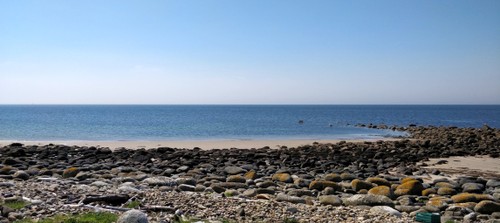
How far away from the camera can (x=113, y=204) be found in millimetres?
8680

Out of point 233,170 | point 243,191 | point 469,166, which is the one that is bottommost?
point 469,166

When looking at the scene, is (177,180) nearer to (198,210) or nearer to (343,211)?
(198,210)

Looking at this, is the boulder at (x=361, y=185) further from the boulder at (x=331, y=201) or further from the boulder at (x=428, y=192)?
the boulder at (x=331, y=201)

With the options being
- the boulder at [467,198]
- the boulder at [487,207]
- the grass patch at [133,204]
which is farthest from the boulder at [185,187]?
the boulder at [487,207]

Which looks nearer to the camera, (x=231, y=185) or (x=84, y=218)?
(x=84, y=218)

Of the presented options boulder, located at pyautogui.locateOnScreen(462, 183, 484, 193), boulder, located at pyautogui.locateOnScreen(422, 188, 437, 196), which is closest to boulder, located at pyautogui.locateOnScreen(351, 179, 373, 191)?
boulder, located at pyautogui.locateOnScreen(422, 188, 437, 196)

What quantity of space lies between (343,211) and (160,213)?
3814mm

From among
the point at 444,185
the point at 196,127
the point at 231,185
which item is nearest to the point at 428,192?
the point at 444,185

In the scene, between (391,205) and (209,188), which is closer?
(391,205)

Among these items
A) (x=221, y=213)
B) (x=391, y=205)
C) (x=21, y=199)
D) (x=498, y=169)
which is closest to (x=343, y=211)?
(x=391, y=205)

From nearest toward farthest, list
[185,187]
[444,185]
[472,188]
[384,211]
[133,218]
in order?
[133,218] → [384,211] → [185,187] → [472,188] → [444,185]

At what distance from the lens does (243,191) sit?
11.6 metres

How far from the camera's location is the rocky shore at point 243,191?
8.43m

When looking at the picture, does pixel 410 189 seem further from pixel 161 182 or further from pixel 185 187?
pixel 161 182
